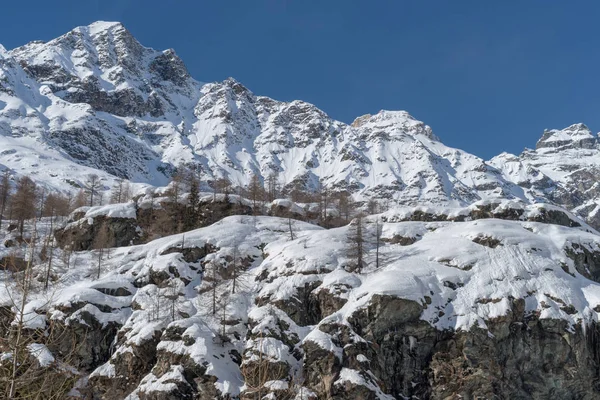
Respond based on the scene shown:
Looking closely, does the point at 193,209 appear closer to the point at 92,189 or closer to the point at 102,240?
the point at 102,240

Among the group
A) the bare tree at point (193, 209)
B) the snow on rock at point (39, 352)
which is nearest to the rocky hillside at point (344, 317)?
the snow on rock at point (39, 352)

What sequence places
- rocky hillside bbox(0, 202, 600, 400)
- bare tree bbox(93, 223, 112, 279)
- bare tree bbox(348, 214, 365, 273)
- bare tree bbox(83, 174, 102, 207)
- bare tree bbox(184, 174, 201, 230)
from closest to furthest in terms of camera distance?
rocky hillside bbox(0, 202, 600, 400) → bare tree bbox(348, 214, 365, 273) → bare tree bbox(93, 223, 112, 279) → bare tree bbox(184, 174, 201, 230) → bare tree bbox(83, 174, 102, 207)

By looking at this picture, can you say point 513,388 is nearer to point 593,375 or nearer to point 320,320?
point 593,375

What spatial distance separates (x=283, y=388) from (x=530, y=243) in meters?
38.3

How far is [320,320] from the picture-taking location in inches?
2163

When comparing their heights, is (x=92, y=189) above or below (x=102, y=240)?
above

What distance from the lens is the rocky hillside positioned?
46.1m

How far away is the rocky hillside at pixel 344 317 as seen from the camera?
151ft

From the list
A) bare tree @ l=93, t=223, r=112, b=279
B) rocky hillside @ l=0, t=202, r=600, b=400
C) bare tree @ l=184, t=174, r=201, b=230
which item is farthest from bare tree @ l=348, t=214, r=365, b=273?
bare tree @ l=93, t=223, r=112, b=279

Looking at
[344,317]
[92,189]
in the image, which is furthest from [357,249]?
[92,189]

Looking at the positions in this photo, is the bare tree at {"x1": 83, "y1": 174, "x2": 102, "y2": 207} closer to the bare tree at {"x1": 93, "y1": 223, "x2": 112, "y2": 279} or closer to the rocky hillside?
the bare tree at {"x1": 93, "y1": 223, "x2": 112, "y2": 279}

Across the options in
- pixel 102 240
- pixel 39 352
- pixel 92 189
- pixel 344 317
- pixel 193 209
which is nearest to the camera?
pixel 39 352

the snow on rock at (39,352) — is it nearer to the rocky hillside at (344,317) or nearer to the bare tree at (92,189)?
the rocky hillside at (344,317)

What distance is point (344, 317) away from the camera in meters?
50.9
